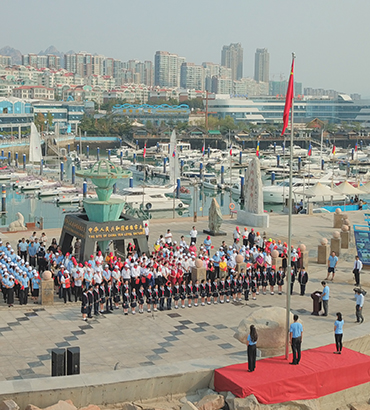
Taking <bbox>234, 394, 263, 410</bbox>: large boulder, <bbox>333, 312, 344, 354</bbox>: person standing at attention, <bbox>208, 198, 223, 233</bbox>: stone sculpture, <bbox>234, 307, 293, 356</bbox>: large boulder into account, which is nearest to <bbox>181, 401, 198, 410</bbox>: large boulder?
<bbox>234, 394, 263, 410</bbox>: large boulder

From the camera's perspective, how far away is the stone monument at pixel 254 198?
1355 inches

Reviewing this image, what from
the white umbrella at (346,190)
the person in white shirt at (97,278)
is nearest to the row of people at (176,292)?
the person in white shirt at (97,278)

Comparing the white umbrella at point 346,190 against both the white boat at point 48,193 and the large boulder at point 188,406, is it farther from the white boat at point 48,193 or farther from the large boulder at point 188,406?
the white boat at point 48,193

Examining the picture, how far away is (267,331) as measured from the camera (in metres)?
15.7

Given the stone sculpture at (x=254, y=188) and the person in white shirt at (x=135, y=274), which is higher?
the stone sculpture at (x=254, y=188)

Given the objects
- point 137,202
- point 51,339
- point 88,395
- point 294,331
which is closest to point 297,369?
point 294,331

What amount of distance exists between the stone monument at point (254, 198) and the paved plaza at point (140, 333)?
11286 mm

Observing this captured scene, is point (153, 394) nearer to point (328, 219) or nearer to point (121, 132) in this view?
point (328, 219)

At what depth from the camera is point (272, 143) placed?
443 feet

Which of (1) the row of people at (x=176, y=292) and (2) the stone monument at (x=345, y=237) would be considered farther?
(2) the stone monument at (x=345, y=237)

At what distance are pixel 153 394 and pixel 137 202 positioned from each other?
47049mm

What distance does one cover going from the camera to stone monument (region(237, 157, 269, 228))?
113 feet

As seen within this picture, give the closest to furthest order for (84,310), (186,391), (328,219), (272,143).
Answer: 1. (186,391)
2. (84,310)
3. (328,219)
4. (272,143)

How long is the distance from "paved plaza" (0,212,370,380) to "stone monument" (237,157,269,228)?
11286mm
